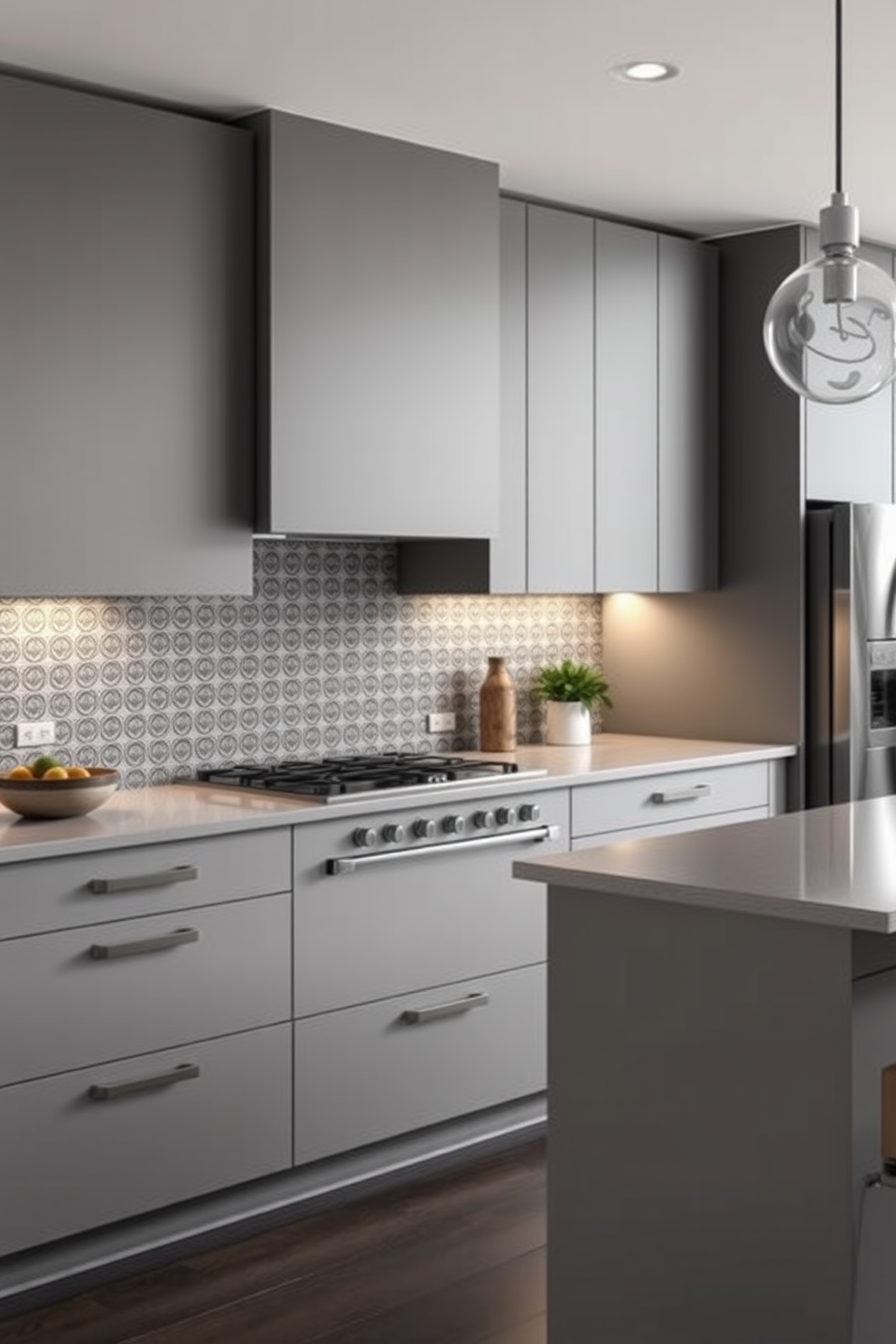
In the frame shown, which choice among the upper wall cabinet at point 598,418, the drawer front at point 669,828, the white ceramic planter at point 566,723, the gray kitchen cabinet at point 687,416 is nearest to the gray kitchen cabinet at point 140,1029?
the drawer front at point 669,828

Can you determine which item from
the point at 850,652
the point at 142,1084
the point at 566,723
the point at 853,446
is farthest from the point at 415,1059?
the point at 853,446

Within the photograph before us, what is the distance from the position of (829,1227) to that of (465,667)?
272 cm

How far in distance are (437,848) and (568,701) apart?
120 centimetres

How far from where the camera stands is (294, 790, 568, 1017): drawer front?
12.6ft

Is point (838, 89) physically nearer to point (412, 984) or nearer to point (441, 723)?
point (412, 984)

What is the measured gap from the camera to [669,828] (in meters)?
4.77

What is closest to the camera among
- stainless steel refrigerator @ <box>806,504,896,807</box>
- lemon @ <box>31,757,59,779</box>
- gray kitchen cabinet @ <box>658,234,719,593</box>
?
lemon @ <box>31,757,59,779</box>

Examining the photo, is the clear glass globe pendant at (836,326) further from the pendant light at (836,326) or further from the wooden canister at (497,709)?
the wooden canister at (497,709)

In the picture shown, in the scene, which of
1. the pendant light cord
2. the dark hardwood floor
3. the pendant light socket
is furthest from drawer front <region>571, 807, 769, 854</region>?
the pendant light socket

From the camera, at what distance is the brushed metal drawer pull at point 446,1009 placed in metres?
4.04

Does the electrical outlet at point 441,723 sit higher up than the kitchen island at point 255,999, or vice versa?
the electrical outlet at point 441,723

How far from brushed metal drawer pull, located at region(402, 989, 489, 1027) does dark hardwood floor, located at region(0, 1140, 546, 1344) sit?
397 millimetres

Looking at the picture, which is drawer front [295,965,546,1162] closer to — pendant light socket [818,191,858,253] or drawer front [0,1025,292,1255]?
drawer front [0,1025,292,1255]

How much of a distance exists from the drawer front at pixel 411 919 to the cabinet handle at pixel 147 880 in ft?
1.02
